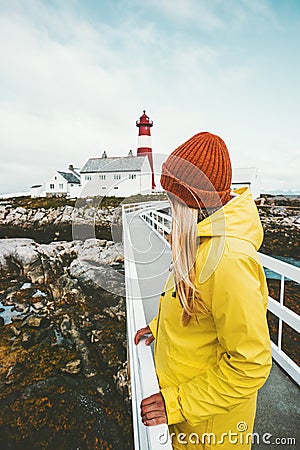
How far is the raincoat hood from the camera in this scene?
842mm

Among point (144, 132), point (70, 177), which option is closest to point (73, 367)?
point (144, 132)

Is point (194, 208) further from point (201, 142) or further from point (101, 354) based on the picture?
point (101, 354)

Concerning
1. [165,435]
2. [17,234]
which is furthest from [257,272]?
[17,234]

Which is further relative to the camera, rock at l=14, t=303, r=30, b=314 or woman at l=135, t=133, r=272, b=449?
rock at l=14, t=303, r=30, b=314

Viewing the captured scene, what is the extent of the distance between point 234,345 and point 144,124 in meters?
29.6

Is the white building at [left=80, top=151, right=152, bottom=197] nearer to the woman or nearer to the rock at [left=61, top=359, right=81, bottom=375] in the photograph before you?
the rock at [left=61, top=359, right=81, bottom=375]

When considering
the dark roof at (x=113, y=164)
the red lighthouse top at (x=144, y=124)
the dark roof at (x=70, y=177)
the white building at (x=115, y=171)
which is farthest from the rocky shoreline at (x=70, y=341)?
the red lighthouse top at (x=144, y=124)

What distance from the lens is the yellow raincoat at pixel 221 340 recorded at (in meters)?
0.76

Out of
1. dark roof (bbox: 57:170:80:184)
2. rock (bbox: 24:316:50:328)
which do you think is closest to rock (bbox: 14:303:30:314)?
rock (bbox: 24:316:50:328)

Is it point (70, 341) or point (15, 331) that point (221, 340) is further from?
point (15, 331)

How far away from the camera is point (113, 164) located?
87.9ft

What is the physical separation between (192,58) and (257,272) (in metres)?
13.6

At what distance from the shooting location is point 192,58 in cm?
1236

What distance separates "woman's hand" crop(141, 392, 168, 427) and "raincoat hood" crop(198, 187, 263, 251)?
0.55 meters
